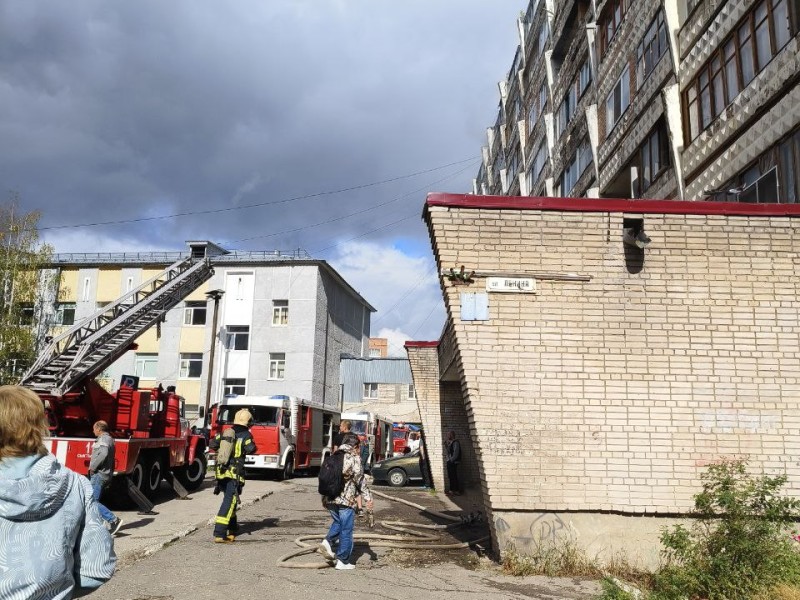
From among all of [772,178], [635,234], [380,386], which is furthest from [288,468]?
[380,386]

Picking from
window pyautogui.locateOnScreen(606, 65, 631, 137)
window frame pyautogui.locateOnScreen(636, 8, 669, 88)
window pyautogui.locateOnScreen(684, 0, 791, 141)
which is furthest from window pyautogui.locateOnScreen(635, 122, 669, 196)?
window pyautogui.locateOnScreen(606, 65, 631, 137)

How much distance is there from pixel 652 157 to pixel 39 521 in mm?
16859

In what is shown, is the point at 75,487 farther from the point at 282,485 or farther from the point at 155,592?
the point at 282,485

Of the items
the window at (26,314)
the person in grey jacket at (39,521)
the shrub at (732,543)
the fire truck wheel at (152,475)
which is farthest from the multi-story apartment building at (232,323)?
the person in grey jacket at (39,521)

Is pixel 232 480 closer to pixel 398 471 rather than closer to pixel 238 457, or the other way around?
pixel 238 457

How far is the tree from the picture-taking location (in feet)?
111

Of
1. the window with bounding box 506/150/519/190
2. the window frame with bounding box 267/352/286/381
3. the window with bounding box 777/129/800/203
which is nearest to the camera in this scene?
the window with bounding box 777/129/800/203

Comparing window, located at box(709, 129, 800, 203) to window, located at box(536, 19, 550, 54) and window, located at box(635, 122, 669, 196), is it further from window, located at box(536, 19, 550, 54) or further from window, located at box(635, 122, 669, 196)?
window, located at box(536, 19, 550, 54)

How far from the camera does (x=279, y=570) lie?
7.75 meters

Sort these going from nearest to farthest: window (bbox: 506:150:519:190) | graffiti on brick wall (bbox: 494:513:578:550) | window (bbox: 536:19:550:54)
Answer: graffiti on brick wall (bbox: 494:513:578:550) → window (bbox: 536:19:550:54) → window (bbox: 506:150:519:190)

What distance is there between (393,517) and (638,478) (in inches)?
256

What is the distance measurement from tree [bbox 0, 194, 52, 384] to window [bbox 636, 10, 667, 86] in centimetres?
3030

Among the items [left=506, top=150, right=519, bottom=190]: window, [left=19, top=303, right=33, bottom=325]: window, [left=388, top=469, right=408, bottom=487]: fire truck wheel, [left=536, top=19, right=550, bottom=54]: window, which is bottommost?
[left=388, top=469, right=408, bottom=487]: fire truck wheel

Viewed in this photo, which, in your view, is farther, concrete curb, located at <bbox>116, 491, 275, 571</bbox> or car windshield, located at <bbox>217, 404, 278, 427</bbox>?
car windshield, located at <bbox>217, 404, 278, 427</bbox>
